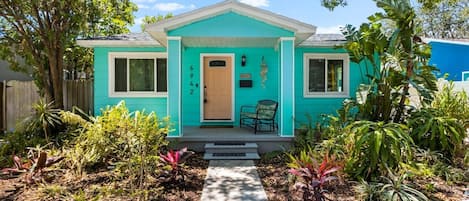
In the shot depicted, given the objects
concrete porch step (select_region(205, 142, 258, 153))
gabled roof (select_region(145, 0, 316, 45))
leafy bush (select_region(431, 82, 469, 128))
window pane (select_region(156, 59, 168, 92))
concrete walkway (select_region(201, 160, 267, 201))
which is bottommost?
concrete walkway (select_region(201, 160, 267, 201))

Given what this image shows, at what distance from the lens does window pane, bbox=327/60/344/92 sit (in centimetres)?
953

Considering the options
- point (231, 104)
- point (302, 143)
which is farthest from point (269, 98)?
point (302, 143)

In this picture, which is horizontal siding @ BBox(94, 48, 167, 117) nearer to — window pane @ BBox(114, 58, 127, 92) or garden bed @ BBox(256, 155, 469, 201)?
window pane @ BBox(114, 58, 127, 92)

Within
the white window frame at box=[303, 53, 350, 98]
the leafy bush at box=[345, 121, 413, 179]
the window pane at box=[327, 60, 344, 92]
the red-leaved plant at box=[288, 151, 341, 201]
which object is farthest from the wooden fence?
the leafy bush at box=[345, 121, 413, 179]

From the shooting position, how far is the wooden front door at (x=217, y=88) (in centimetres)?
973

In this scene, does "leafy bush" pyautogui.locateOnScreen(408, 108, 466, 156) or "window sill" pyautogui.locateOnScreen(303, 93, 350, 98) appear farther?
"window sill" pyautogui.locateOnScreen(303, 93, 350, 98)

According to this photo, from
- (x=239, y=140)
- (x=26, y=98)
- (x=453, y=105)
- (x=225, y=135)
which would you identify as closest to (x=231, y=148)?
(x=239, y=140)

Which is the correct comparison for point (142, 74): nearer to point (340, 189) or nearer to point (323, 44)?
point (323, 44)

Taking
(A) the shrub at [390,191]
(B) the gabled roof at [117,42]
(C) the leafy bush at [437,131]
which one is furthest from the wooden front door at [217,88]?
(A) the shrub at [390,191]

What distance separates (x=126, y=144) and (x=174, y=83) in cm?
273

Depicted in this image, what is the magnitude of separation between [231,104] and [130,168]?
5.17 metres

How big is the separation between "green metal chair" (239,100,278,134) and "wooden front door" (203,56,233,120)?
1.99 ft

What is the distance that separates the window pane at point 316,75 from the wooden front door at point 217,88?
224 cm

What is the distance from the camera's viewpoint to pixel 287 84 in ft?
25.2
